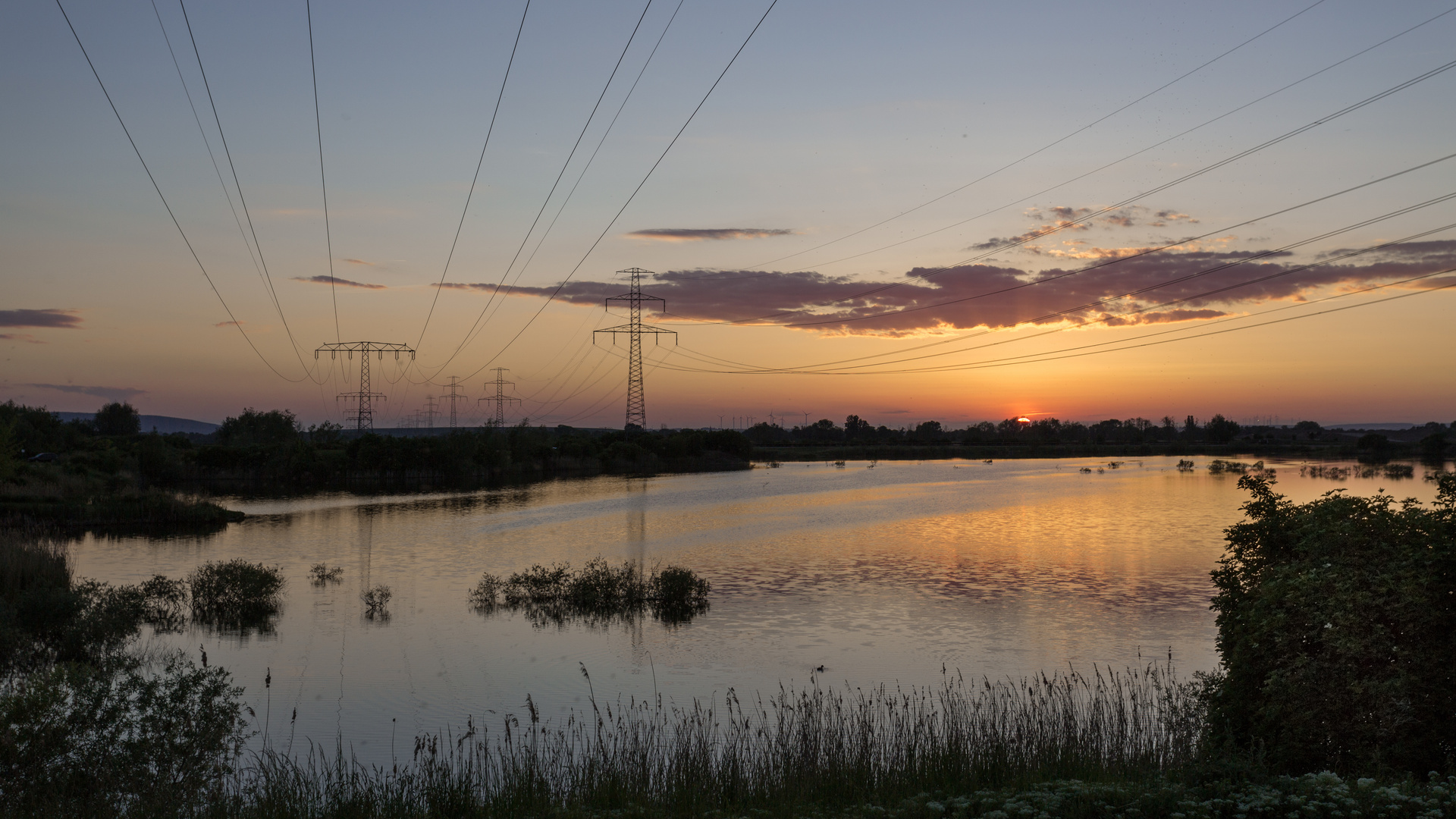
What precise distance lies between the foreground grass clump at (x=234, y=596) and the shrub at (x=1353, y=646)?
2964cm

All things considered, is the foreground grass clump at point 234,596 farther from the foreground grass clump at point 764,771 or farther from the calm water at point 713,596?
the foreground grass clump at point 764,771

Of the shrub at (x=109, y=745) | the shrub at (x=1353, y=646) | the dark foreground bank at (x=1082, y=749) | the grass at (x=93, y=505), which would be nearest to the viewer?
the dark foreground bank at (x=1082, y=749)

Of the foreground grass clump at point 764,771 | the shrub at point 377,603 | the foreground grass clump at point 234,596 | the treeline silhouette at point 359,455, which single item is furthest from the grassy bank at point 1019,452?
the foreground grass clump at point 764,771

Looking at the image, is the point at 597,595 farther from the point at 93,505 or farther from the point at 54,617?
the point at 93,505

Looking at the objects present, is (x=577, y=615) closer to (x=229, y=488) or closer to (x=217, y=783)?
(x=217, y=783)

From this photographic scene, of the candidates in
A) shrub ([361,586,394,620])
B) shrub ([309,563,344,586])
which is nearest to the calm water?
shrub ([361,586,394,620])

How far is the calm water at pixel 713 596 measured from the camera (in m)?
22.0

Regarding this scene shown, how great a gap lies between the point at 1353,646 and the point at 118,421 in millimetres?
213565

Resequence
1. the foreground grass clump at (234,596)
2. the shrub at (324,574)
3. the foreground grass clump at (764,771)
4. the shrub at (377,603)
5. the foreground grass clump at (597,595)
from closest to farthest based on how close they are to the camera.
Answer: the foreground grass clump at (764,771)
the foreground grass clump at (234,596)
the shrub at (377,603)
the foreground grass clump at (597,595)
the shrub at (324,574)

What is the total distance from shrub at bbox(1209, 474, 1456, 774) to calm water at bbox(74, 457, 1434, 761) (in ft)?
37.8

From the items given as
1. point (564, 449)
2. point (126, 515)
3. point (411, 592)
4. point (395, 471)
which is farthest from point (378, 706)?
point (564, 449)

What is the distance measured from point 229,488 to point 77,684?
94.4 metres

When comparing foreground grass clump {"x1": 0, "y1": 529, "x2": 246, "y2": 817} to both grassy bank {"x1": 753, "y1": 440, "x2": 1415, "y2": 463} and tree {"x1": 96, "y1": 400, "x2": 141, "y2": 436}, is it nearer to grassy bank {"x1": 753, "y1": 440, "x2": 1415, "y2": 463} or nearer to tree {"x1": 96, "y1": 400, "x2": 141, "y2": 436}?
grassy bank {"x1": 753, "y1": 440, "x2": 1415, "y2": 463}

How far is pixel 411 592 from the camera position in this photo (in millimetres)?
35188
